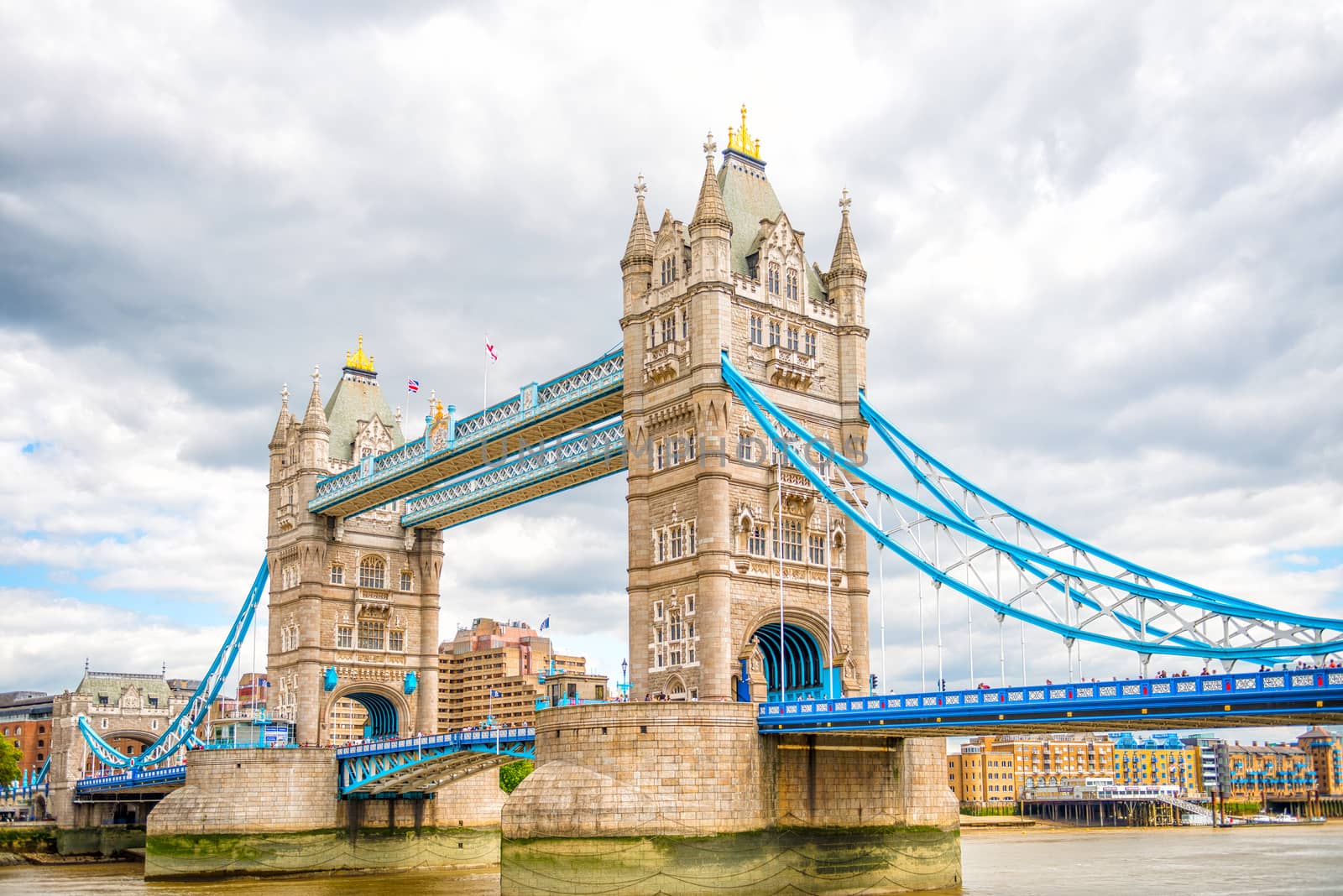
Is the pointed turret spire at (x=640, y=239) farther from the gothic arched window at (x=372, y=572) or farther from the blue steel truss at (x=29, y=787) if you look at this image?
the blue steel truss at (x=29, y=787)

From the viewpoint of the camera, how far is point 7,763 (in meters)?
100

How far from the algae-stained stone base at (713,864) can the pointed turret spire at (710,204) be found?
2122 cm

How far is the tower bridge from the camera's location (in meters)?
40.8

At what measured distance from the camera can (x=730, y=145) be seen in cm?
5612

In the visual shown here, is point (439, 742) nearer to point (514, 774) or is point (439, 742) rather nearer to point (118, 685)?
point (514, 774)

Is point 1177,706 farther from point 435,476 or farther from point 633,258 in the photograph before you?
point 435,476

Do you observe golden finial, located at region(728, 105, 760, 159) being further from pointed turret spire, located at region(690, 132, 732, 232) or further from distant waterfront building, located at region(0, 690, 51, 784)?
distant waterfront building, located at region(0, 690, 51, 784)

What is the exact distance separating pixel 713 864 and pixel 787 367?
18.4 metres

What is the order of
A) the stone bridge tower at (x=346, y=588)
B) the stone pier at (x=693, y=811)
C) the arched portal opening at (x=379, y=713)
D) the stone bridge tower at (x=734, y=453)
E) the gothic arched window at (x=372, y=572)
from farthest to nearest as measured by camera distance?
the arched portal opening at (x=379, y=713)
the gothic arched window at (x=372, y=572)
the stone bridge tower at (x=346, y=588)
the stone bridge tower at (x=734, y=453)
the stone pier at (x=693, y=811)

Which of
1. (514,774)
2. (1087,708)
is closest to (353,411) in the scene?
(514,774)

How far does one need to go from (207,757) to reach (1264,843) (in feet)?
256

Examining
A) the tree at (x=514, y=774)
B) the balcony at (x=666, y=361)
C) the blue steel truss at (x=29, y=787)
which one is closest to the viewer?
the balcony at (x=666, y=361)

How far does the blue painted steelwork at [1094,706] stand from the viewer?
111 feet

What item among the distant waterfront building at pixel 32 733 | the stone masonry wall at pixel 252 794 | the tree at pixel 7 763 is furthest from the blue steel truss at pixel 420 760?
the distant waterfront building at pixel 32 733
